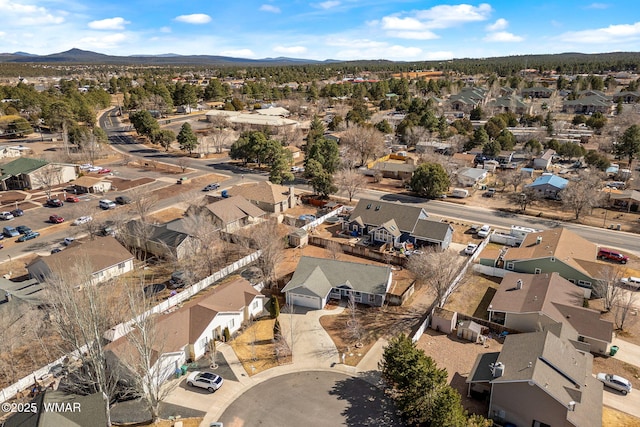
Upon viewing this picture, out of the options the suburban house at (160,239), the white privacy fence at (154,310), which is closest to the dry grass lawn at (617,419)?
the white privacy fence at (154,310)

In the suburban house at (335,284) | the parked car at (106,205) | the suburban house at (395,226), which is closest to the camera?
the suburban house at (335,284)

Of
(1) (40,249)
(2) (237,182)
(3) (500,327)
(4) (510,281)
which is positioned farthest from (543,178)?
(1) (40,249)

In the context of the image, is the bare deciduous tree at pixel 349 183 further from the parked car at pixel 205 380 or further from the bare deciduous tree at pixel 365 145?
the parked car at pixel 205 380

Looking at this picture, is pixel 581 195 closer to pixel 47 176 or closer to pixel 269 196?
pixel 269 196

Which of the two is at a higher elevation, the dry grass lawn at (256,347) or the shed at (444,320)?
the shed at (444,320)

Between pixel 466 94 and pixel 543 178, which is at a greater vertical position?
pixel 466 94

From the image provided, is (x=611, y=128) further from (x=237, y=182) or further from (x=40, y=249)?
(x=40, y=249)

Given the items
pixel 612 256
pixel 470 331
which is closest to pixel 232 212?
pixel 470 331
